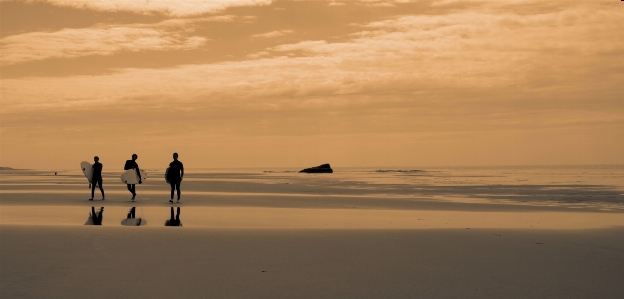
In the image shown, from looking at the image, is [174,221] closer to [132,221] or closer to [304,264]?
[132,221]

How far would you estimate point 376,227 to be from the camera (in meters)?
15.6

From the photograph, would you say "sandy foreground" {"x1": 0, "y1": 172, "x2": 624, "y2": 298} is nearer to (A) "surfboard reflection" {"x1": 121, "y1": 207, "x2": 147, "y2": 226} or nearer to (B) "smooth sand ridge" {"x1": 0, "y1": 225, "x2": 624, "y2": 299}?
(B) "smooth sand ridge" {"x1": 0, "y1": 225, "x2": 624, "y2": 299}

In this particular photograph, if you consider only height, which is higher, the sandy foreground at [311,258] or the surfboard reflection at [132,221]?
the surfboard reflection at [132,221]

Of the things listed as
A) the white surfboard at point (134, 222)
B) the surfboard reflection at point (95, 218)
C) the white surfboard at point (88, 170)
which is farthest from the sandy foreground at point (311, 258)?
the white surfboard at point (88, 170)

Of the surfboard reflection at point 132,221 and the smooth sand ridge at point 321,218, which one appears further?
the smooth sand ridge at point 321,218

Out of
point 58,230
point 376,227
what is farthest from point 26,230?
point 376,227

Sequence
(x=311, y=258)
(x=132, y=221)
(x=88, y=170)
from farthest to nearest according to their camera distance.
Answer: (x=88, y=170) → (x=132, y=221) → (x=311, y=258)

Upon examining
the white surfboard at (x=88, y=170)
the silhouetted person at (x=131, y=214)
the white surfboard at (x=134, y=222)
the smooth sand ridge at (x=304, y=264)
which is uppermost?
the white surfboard at (x=88, y=170)

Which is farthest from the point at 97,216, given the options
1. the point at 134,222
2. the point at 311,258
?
the point at 311,258

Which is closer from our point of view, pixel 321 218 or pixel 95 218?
pixel 95 218

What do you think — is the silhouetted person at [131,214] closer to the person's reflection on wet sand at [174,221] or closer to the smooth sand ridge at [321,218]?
the smooth sand ridge at [321,218]

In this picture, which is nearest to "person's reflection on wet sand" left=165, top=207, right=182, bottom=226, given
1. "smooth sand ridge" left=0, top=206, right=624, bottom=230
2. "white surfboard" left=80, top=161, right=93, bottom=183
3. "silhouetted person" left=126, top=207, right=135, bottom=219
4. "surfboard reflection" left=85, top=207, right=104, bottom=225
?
"smooth sand ridge" left=0, top=206, right=624, bottom=230

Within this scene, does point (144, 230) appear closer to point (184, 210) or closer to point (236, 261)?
point (236, 261)

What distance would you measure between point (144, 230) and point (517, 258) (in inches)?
332
